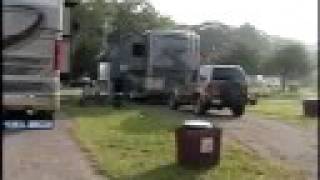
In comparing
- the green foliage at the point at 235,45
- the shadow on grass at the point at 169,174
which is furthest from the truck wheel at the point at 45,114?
the green foliage at the point at 235,45

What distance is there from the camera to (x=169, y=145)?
1589 cm

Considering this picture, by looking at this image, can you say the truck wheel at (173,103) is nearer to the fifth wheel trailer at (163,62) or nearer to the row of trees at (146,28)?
the fifth wheel trailer at (163,62)

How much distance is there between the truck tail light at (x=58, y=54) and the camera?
41.4ft

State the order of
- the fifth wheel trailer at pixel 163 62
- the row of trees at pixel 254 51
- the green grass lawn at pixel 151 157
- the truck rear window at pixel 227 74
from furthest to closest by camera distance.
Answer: the row of trees at pixel 254 51, the fifth wheel trailer at pixel 163 62, the truck rear window at pixel 227 74, the green grass lawn at pixel 151 157

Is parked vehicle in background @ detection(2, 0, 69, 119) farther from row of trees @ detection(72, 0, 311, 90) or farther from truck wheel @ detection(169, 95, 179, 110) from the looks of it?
row of trees @ detection(72, 0, 311, 90)

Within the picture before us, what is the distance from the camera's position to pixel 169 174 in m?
12.0

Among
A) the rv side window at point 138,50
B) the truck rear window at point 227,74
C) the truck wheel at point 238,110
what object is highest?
the rv side window at point 138,50

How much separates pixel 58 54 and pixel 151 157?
2671 millimetres

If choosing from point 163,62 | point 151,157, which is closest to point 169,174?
point 151,157

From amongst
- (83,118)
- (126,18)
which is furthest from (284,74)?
(83,118)

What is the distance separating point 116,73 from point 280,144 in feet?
67.7

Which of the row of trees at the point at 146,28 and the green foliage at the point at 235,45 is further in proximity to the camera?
the green foliage at the point at 235,45

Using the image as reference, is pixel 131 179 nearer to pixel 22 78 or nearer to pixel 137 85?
pixel 22 78

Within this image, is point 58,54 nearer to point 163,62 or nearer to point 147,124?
point 147,124
